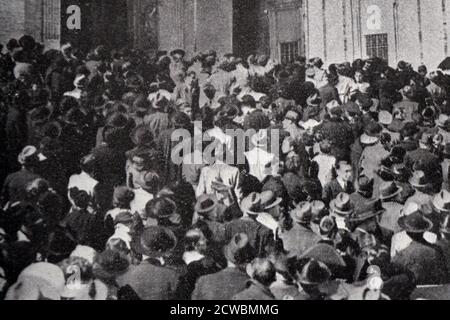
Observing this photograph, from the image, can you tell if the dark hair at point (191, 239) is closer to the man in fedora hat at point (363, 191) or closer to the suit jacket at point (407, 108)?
the man in fedora hat at point (363, 191)

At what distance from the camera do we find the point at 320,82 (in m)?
9.41

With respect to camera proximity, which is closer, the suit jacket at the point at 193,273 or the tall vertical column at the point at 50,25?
the suit jacket at the point at 193,273

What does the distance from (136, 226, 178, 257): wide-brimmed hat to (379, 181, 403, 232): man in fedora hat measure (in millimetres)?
2319

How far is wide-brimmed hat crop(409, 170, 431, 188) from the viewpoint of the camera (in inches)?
205

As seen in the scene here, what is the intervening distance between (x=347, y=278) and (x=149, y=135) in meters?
2.95

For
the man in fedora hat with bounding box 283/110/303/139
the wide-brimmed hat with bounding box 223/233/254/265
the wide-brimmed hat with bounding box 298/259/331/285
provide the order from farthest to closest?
the man in fedora hat with bounding box 283/110/303/139, the wide-brimmed hat with bounding box 223/233/254/265, the wide-brimmed hat with bounding box 298/259/331/285

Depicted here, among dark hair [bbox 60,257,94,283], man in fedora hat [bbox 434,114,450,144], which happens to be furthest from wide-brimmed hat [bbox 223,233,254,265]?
man in fedora hat [bbox 434,114,450,144]

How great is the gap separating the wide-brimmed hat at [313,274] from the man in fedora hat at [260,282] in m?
0.25

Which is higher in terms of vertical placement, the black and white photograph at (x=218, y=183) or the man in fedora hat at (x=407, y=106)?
the man in fedora hat at (x=407, y=106)

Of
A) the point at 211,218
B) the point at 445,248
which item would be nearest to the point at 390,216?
the point at 445,248

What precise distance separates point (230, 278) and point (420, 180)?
264 cm

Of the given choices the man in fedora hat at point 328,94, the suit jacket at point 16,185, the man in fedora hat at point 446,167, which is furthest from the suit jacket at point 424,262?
the man in fedora hat at point 328,94

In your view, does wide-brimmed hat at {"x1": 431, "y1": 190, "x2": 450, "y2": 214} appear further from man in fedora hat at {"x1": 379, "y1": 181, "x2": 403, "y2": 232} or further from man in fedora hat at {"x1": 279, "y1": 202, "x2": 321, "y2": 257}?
man in fedora hat at {"x1": 279, "y1": 202, "x2": 321, "y2": 257}

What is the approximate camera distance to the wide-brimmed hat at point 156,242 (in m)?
3.97
